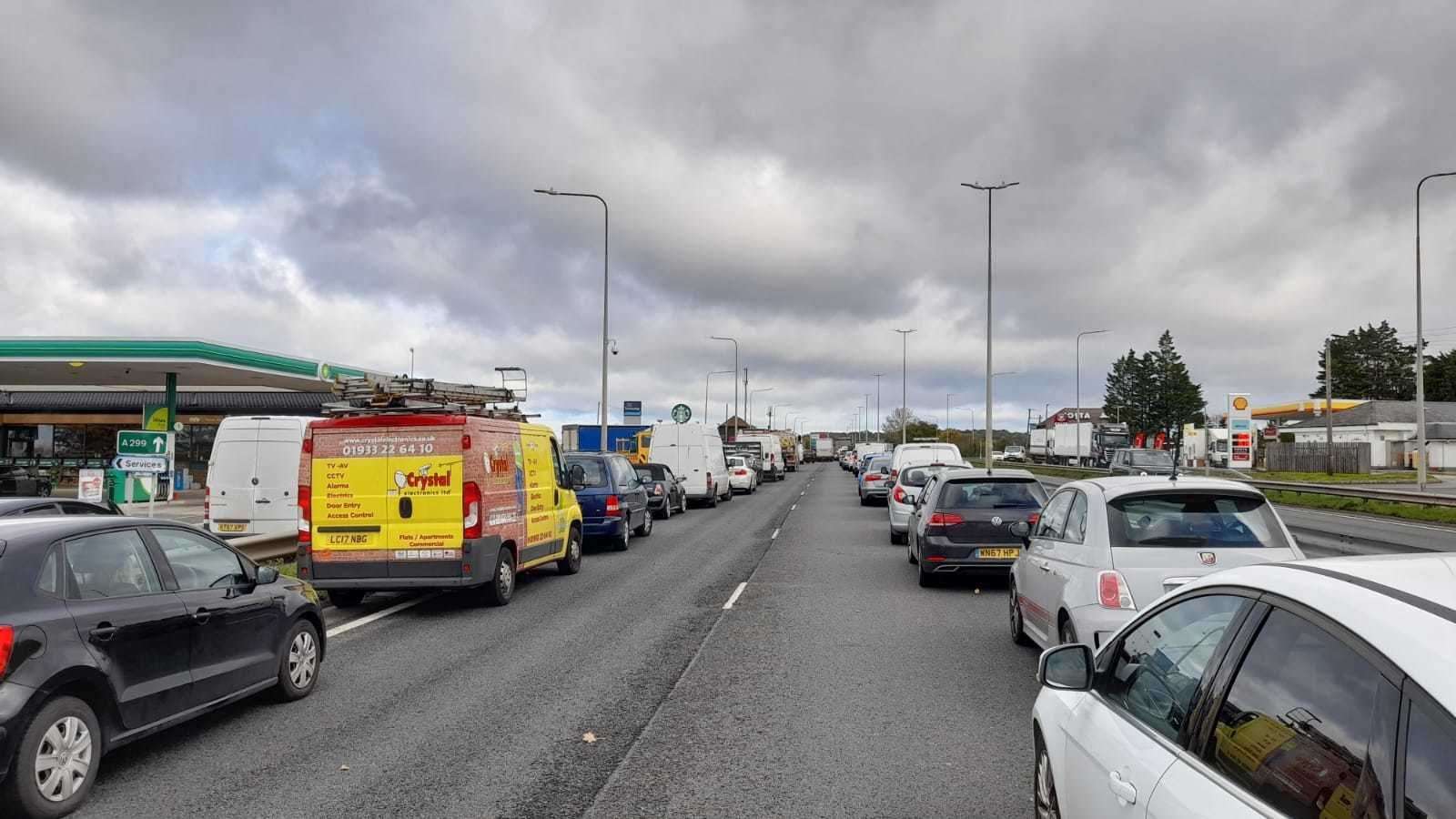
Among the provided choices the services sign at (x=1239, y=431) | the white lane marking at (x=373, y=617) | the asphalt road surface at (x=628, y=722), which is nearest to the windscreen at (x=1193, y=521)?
the asphalt road surface at (x=628, y=722)

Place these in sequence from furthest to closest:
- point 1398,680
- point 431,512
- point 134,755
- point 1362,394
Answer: point 1362,394
point 431,512
point 134,755
point 1398,680

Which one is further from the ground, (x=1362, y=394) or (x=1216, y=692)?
(x=1362, y=394)

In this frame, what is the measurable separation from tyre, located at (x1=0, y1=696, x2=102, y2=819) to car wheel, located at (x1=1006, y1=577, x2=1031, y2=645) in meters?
6.77

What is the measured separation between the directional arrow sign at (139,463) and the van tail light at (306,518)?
671 centimetres

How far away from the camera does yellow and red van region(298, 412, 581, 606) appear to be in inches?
427

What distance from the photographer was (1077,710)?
359 cm

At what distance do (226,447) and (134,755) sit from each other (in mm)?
11784

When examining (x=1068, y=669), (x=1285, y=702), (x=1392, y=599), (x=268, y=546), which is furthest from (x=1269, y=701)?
(x=268, y=546)

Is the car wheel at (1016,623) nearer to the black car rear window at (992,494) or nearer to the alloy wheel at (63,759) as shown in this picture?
the black car rear window at (992,494)

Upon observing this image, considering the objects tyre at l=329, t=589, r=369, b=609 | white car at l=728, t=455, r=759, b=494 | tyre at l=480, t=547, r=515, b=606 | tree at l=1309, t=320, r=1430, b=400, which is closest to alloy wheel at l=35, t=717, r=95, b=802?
tyre at l=480, t=547, r=515, b=606

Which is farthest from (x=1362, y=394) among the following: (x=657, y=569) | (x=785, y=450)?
(x=657, y=569)

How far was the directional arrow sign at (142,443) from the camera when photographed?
53.8 feet

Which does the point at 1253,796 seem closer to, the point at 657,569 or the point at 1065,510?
the point at 1065,510

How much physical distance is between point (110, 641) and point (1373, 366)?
121 meters
